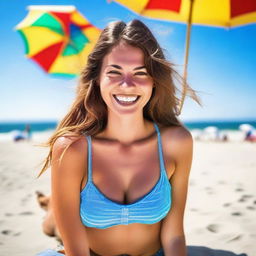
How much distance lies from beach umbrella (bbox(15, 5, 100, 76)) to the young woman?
4129 mm

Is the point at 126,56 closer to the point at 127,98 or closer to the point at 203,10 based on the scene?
the point at 127,98

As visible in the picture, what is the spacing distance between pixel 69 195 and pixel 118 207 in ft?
0.93

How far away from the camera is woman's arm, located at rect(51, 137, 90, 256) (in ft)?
5.07

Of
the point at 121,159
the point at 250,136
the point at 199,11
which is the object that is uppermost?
the point at 199,11

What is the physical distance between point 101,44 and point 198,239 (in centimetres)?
192

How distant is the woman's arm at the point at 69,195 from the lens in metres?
1.55

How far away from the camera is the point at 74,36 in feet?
19.2

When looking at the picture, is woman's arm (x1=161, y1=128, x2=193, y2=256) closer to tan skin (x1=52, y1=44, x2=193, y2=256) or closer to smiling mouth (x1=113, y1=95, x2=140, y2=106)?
tan skin (x1=52, y1=44, x2=193, y2=256)

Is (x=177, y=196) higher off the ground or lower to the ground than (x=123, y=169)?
lower

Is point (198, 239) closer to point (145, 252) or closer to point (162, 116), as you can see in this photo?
point (145, 252)

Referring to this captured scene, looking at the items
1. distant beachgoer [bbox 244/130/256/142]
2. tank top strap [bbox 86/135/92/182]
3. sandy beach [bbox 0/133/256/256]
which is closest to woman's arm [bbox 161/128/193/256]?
tank top strap [bbox 86/135/92/182]

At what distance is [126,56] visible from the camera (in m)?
1.61

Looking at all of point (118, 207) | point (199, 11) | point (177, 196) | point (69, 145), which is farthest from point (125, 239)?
point (199, 11)

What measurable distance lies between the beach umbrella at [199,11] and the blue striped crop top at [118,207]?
2.04 m
